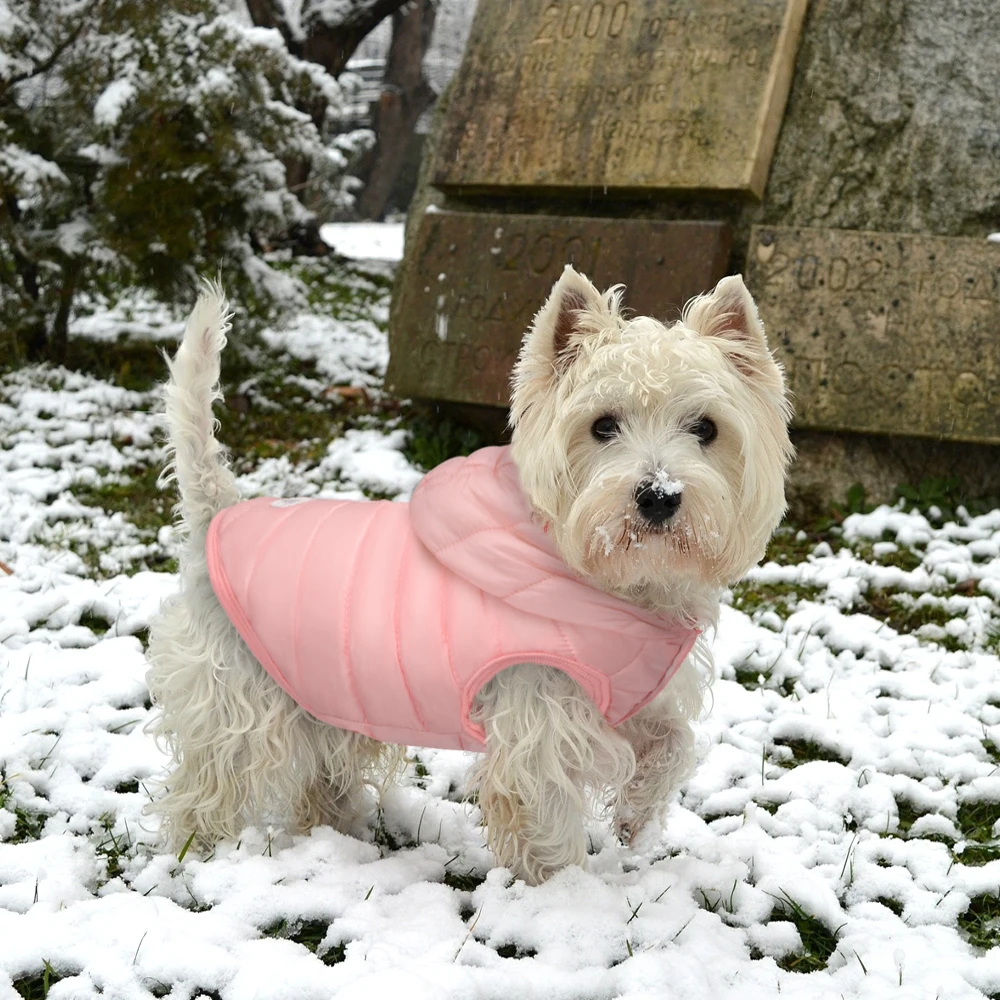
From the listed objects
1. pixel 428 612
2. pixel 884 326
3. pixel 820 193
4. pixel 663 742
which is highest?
pixel 820 193

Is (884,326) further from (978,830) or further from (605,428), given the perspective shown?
(605,428)

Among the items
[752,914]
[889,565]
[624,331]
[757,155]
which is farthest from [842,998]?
[757,155]

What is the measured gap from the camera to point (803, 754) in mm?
3469

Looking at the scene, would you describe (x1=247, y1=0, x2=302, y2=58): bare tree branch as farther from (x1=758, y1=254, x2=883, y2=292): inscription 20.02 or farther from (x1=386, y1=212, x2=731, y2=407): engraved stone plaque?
(x1=758, y1=254, x2=883, y2=292): inscription 20.02

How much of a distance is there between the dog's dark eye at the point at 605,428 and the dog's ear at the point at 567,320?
163 millimetres

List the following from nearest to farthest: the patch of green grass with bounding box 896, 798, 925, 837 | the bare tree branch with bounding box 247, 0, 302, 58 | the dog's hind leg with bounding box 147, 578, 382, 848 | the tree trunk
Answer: the dog's hind leg with bounding box 147, 578, 382, 848 < the patch of green grass with bounding box 896, 798, 925, 837 < the bare tree branch with bounding box 247, 0, 302, 58 < the tree trunk

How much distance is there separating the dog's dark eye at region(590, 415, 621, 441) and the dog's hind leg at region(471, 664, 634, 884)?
0.54m

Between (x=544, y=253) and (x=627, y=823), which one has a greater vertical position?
(x=544, y=253)

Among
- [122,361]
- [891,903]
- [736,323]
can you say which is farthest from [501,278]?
[891,903]

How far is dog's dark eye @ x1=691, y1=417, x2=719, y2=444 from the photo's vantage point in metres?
2.28

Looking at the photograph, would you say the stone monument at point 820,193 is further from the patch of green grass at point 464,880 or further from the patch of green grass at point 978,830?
the patch of green grass at point 464,880

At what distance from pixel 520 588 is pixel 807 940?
43.3 inches

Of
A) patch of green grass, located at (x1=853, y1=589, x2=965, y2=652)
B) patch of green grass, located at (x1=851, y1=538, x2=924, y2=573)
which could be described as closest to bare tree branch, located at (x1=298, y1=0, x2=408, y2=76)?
patch of green grass, located at (x1=851, y1=538, x2=924, y2=573)

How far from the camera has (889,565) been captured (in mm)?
4832
